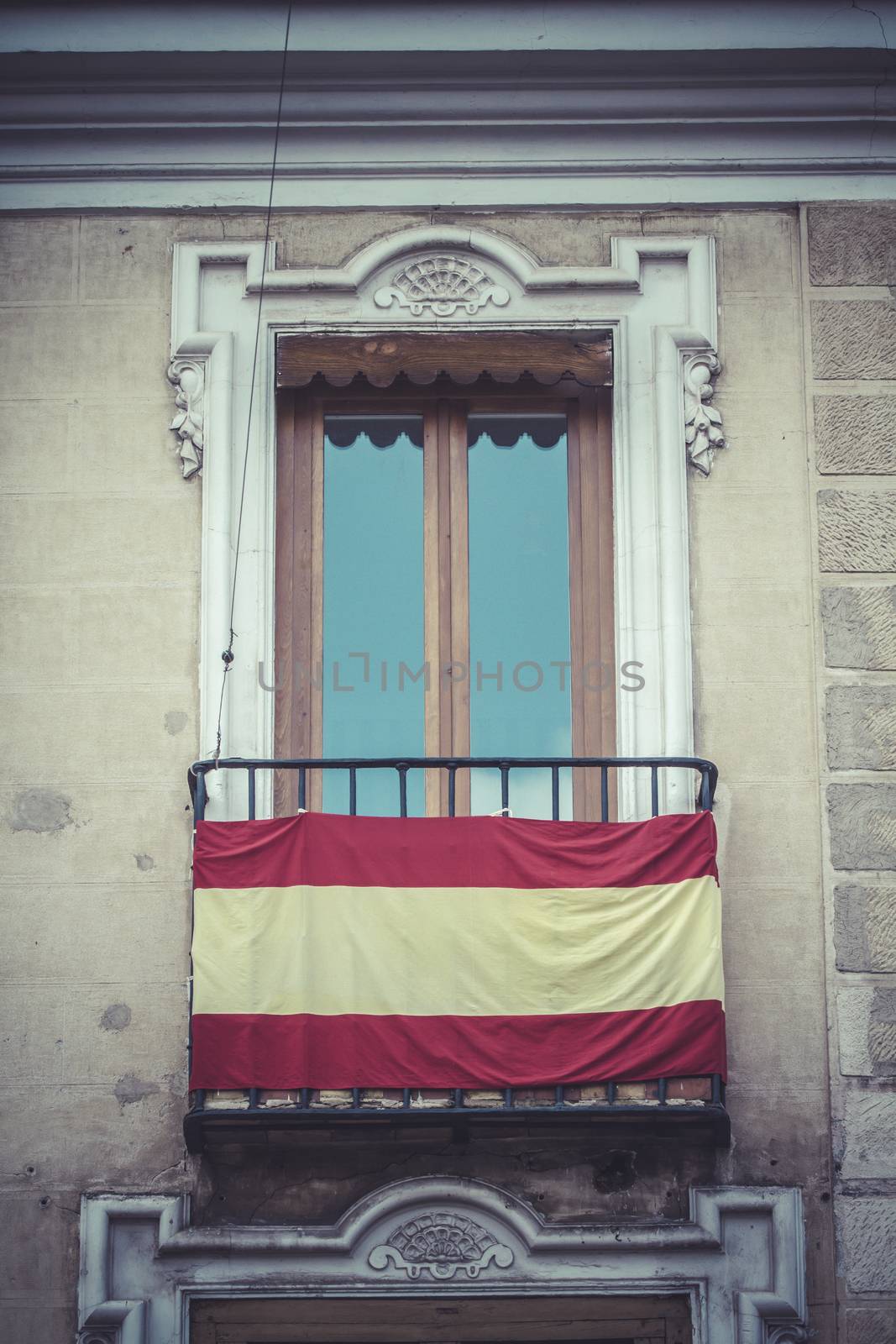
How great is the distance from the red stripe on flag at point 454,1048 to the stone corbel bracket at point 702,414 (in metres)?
2.29

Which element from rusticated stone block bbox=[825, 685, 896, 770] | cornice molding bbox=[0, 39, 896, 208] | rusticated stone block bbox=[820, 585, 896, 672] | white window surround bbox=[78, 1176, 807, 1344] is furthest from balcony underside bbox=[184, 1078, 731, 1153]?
cornice molding bbox=[0, 39, 896, 208]

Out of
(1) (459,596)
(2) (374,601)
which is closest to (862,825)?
(1) (459,596)

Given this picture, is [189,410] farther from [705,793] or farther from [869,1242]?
[869,1242]

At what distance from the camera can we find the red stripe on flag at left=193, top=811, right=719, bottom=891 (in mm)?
6848

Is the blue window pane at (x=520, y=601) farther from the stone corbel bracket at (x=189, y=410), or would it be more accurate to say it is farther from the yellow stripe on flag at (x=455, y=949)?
the stone corbel bracket at (x=189, y=410)

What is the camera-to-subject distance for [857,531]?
745 cm

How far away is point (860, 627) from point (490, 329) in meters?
2.01

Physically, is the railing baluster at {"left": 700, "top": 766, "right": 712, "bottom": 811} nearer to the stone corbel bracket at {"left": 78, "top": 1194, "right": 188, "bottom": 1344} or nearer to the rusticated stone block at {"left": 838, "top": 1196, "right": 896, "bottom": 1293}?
the rusticated stone block at {"left": 838, "top": 1196, "right": 896, "bottom": 1293}

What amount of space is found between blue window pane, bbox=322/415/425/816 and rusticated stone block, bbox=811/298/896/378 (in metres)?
1.77

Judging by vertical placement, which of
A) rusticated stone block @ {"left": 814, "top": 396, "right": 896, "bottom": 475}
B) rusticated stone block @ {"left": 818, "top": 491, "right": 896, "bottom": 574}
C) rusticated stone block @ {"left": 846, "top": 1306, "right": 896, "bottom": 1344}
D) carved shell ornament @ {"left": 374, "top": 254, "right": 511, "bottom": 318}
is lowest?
rusticated stone block @ {"left": 846, "top": 1306, "right": 896, "bottom": 1344}

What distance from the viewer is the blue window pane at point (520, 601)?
24.8 ft

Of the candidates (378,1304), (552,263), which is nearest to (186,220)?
(552,263)

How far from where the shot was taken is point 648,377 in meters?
7.65

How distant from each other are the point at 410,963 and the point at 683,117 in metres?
3.84
